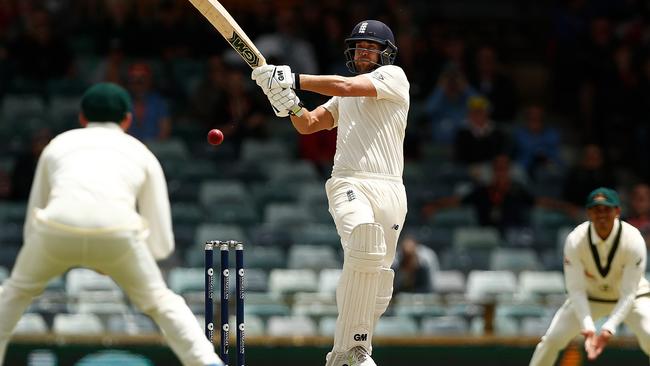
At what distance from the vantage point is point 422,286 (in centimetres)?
1080

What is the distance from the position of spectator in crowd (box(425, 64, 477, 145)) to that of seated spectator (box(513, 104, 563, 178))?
557 mm

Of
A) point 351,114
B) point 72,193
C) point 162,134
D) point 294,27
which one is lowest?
point 72,193

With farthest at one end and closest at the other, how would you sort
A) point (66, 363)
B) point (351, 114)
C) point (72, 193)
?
point (66, 363)
point (351, 114)
point (72, 193)

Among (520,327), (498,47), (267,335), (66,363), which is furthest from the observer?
(498,47)

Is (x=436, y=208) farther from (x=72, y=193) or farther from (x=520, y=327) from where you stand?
(x=72, y=193)

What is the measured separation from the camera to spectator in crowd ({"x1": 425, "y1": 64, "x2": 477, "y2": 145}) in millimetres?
13078

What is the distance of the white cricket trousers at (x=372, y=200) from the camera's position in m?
7.21

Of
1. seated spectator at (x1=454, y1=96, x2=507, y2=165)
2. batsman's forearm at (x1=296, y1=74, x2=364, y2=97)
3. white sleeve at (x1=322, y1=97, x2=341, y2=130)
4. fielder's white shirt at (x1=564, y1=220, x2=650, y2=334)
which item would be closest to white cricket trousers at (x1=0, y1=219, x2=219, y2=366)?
batsman's forearm at (x1=296, y1=74, x2=364, y2=97)

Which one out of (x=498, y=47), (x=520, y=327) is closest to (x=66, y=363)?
(x=520, y=327)

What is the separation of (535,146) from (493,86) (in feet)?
2.48

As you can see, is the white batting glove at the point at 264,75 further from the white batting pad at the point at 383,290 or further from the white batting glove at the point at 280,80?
the white batting pad at the point at 383,290

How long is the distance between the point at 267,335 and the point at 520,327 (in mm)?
1902

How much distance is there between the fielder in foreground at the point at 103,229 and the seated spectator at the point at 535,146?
708 cm

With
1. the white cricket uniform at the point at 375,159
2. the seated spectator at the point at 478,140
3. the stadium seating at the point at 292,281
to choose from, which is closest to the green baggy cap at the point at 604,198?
the white cricket uniform at the point at 375,159
